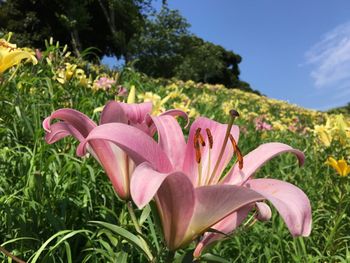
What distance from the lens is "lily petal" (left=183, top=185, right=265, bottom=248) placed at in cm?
64

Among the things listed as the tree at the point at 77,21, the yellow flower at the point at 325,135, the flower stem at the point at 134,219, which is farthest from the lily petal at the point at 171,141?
the tree at the point at 77,21

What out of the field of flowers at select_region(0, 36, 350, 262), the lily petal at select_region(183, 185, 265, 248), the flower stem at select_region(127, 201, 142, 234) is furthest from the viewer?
the field of flowers at select_region(0, 36, 350, 262)

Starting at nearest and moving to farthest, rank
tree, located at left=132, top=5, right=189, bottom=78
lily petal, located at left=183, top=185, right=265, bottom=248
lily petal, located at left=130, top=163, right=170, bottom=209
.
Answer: lily petal, located at left=130, top=163, right=170, bottom=209, lily petal, located at left=183, top=185, right=265, bottom=248, tree, located at left=132, top=5, right=189, bottom=78

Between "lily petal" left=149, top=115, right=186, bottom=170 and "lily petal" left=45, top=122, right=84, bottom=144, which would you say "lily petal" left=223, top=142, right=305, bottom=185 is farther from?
"lily petal" left=45, top=122, right=84, bottom=144

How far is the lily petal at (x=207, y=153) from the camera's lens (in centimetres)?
79

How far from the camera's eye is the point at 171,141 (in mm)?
814

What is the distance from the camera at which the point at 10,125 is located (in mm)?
2611

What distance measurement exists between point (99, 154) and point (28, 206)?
1147mm

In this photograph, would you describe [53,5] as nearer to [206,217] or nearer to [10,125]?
[10,125]

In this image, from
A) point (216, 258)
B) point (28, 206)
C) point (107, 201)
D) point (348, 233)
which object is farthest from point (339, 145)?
point (216, 258)

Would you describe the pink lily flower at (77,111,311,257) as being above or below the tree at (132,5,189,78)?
below

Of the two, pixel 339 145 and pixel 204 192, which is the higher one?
pixel 339 145

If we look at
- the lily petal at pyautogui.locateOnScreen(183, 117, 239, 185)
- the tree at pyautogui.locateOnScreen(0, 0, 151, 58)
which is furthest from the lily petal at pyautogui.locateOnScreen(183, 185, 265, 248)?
the tree at pyautogui.locateOnScreen(0, 0, 151, 58)

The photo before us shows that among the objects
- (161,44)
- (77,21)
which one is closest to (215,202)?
(77,21)
